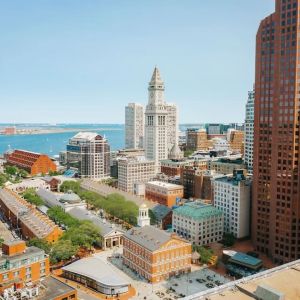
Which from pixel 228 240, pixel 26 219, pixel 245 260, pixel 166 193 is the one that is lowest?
pixel 228 240

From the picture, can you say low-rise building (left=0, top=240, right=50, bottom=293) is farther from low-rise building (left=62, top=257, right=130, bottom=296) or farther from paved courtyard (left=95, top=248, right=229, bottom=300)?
paved courtyard (left=95, top=248, right=229, bottom=300)

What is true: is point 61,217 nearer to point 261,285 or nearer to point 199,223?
point 199,223

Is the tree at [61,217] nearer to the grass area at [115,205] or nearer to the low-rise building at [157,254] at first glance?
the grass area at [115,205]

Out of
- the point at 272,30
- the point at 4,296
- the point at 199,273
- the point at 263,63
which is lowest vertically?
the point at 199,273

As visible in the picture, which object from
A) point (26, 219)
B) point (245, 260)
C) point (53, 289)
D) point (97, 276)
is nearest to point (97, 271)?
point (97, 276)

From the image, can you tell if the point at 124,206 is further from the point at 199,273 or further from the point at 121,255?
the point at 199,273

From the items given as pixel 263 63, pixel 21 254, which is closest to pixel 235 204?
pixel 263 63
